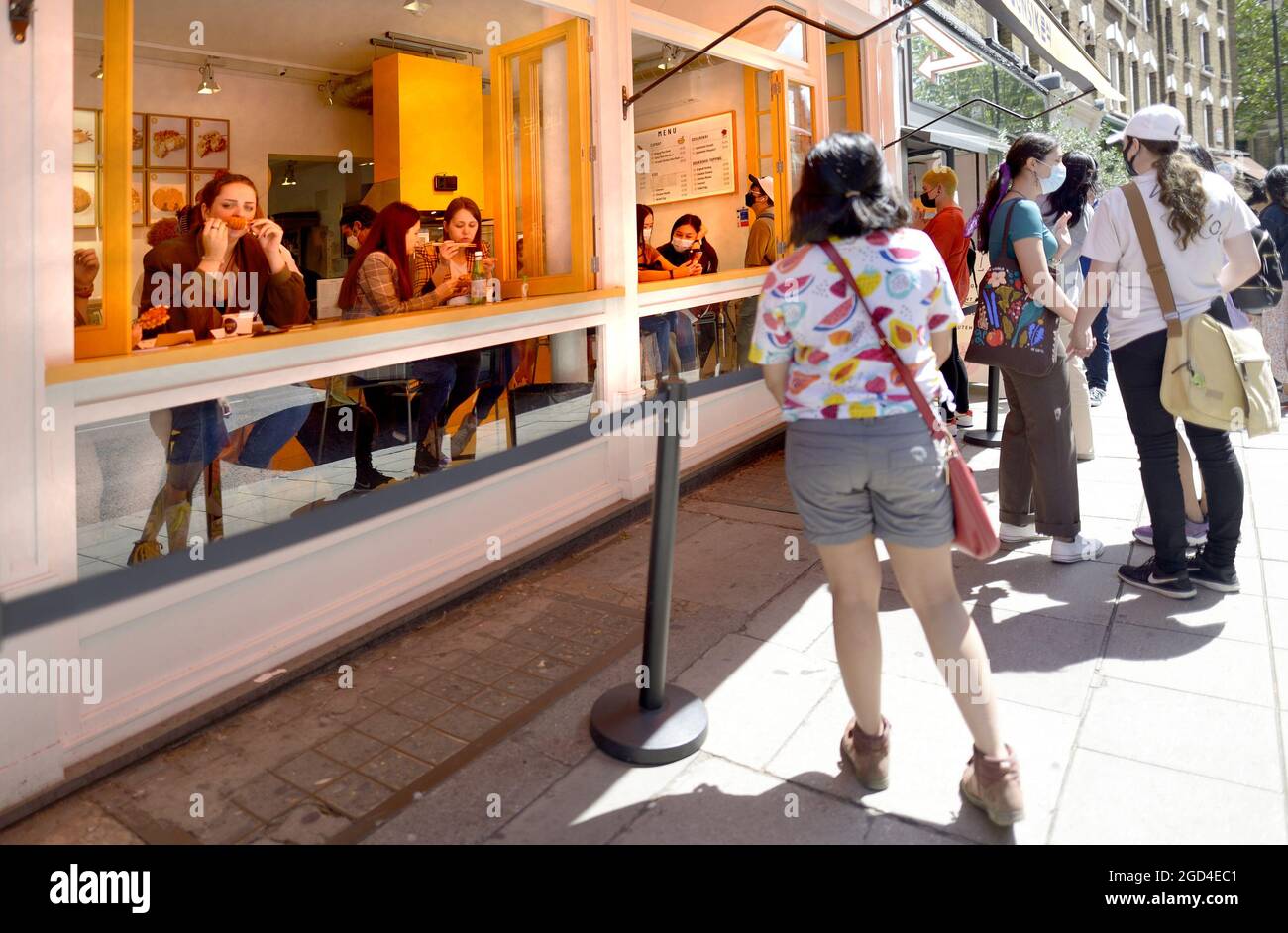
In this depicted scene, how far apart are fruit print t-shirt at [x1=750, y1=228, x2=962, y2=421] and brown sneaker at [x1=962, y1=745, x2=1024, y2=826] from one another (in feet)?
3.17

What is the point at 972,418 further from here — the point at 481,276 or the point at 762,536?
the point at 481,276

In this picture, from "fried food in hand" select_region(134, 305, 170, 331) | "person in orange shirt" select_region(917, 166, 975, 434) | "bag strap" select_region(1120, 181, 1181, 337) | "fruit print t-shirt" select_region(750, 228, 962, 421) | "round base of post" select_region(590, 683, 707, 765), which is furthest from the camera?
"person in orange shirt" select_region(917, 166, 975, 434)

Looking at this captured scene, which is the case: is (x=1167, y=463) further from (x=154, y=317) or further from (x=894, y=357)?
(x=154, y=317)

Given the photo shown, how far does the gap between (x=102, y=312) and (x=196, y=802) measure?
169cm

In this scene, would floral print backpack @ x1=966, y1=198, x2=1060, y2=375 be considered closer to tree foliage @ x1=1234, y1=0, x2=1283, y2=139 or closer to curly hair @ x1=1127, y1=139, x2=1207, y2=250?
curly hair @ x1=1127, y1=139, x2=1207, y2=250

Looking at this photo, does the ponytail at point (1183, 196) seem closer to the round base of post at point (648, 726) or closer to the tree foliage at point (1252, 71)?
the round base of post at point (648, 726)

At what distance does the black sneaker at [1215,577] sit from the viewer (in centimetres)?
380

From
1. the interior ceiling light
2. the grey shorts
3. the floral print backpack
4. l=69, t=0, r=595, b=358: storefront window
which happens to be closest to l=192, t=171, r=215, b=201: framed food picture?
l=69, t=0, r=595, b=358: storefront window

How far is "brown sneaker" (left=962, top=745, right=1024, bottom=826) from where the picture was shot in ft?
7.60

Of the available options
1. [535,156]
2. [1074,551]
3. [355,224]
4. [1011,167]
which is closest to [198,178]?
[355,224]

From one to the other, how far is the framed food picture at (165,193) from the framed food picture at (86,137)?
4.63 metres

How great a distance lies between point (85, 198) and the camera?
3336 mm

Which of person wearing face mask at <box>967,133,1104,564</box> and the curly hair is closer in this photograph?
the curly hair

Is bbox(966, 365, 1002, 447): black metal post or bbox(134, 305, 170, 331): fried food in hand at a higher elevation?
bbox(134, 305, 170, 331): fried food in hand
